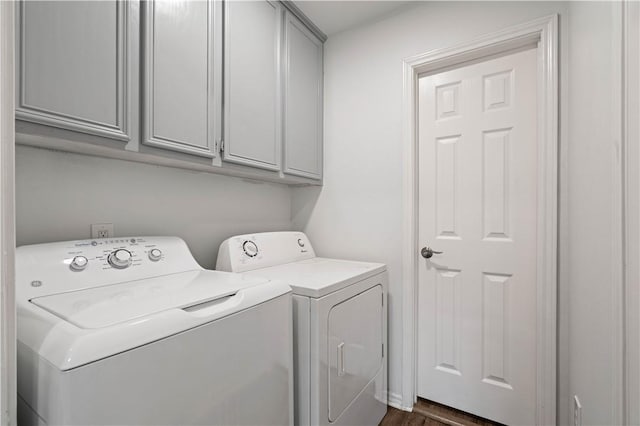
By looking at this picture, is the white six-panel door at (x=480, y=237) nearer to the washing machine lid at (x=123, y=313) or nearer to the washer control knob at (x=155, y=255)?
the washing machine lid at (x=123, y=313)

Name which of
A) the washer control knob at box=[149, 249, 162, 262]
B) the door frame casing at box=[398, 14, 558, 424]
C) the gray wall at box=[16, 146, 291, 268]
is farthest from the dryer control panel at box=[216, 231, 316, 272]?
the door frame casing at box=[398, 14, 558, 424]

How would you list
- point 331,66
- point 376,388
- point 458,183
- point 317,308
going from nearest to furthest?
point 317,308
point 376,388
point 458,183
point 331,66

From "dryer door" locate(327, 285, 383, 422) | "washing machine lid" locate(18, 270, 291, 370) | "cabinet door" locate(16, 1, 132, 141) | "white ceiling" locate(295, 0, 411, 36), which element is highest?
"white ceiling" locate(295, 0, 411, 36)

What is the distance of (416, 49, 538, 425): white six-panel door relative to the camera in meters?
1.58

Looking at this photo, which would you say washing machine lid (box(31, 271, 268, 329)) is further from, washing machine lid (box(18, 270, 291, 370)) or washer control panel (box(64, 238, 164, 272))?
washer control panel (box(64, 238, 164, 272))

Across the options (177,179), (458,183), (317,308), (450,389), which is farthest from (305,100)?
(450,389)

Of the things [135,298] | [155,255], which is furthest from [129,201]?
[135,298]

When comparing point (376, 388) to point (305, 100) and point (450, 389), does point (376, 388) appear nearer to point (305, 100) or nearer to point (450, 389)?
point (450, 389)

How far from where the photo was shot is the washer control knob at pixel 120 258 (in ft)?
3.56

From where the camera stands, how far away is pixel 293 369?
4.06 ft

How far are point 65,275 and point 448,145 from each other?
198cm

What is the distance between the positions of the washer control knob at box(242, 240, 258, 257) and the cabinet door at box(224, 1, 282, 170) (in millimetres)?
455

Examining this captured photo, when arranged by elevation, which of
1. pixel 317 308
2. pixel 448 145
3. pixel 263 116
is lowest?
pixel 317 308

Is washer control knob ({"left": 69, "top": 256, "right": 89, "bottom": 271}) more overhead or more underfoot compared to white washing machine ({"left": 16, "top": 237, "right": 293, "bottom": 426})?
more overhead
